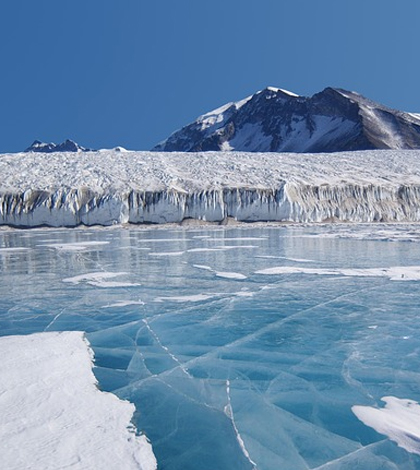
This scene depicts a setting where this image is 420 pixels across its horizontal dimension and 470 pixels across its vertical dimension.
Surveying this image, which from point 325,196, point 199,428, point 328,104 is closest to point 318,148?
point 328,104

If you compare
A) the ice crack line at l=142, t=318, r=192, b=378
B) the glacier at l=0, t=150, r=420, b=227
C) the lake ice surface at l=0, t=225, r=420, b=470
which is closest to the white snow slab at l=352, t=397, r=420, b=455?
the lake ice surface at l=0, t=225, r=420, b=470

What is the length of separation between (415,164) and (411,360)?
38924mm

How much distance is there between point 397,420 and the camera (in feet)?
9.88

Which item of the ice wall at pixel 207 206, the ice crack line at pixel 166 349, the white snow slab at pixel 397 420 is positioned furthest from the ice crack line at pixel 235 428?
the ice wall at pixel 207 206

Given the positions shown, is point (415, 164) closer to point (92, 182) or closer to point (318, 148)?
point (92, 182)

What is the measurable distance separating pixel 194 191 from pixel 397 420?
2854cm

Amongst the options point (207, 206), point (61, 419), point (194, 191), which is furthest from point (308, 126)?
point (61, 419)

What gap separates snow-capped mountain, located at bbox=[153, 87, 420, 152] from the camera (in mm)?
91750

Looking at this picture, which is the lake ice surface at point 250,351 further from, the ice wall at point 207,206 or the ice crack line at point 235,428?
the ice wall at point 207,206

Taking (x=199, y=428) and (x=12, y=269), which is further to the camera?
(x=12, y=269)

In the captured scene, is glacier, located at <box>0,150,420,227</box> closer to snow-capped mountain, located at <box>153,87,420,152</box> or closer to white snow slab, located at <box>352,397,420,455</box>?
white snow slab, located at <box>352,397,420,455</box>

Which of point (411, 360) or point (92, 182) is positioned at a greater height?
point (92, 182)

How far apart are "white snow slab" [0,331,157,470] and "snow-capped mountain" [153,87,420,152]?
282 feet

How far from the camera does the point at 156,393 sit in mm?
3555
